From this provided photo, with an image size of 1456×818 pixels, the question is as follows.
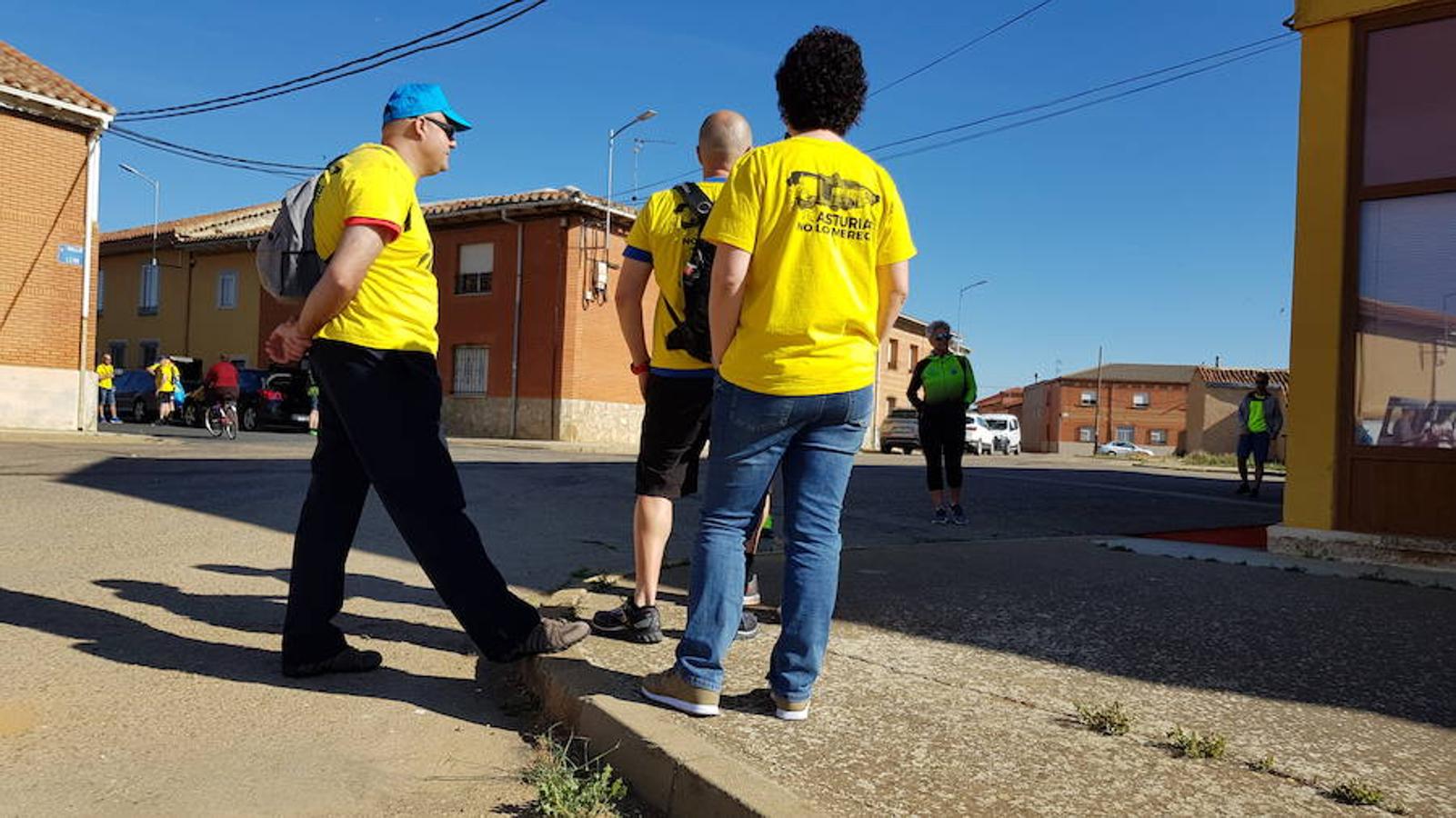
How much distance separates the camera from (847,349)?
8.84 feet

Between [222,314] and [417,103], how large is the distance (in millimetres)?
34411

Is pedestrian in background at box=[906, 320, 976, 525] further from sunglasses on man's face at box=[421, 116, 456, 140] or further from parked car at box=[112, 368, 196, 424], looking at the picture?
parked car at box=[112, 368, 196, 424]

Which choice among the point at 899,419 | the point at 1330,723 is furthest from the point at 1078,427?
the point at 1330,723

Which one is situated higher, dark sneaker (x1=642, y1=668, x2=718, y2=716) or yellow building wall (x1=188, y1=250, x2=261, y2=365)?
yellow building wall (x1=188, y1=250, x2=261, y2=365)

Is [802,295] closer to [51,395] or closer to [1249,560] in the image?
[1249,560]

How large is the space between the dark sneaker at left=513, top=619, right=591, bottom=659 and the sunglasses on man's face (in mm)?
1678

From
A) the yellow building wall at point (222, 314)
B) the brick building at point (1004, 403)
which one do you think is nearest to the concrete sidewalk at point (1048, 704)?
the yellow building wall at point (222, 314)

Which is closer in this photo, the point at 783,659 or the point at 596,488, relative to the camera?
the point at 783,659

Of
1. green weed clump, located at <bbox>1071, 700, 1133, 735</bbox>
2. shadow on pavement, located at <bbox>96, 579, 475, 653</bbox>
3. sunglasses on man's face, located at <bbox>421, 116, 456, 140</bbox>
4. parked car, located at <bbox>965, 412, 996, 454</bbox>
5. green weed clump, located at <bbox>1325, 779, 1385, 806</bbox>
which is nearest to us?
green weed clump, located at <bbox>1325, 779, 1385, 806</bbox>

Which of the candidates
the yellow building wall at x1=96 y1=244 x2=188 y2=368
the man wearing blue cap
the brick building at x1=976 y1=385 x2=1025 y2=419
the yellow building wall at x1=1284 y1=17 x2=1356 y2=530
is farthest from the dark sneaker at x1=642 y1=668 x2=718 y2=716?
the brick building at x1=976 y1=385 x2=1025 y2=419

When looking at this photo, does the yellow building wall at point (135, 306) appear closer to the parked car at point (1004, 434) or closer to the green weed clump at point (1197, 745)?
the parked car at point (1004, 434)

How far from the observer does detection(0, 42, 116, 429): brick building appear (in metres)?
17.2

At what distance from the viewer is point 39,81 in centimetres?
1759

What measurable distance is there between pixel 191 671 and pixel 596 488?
6277 millimetres
